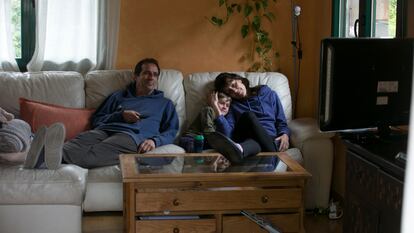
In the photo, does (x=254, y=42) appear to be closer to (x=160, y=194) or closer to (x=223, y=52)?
(x=223, y=52)

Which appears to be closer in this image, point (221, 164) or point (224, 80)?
point (221, 164)

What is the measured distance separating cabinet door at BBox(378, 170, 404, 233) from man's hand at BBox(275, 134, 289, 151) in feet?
5.67

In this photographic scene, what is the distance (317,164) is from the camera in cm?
361

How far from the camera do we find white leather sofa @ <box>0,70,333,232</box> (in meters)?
3.34

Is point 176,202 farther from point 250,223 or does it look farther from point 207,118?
point 207,118

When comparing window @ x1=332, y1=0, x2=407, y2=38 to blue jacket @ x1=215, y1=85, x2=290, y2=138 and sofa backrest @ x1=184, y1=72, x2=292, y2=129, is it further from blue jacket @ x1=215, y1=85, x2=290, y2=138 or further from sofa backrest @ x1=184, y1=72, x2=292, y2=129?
blue jacket @ x1=215, y1=85, x2=290, y2=138

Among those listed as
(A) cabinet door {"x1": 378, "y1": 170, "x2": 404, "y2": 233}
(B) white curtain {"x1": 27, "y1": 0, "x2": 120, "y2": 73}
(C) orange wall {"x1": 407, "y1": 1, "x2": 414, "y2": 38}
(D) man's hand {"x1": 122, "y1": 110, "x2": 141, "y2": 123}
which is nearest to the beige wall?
(B) white curtain {"x1": 27, "y1": 0, "x2": 120, "y2": 73}

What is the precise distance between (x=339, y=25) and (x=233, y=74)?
33.6 inches

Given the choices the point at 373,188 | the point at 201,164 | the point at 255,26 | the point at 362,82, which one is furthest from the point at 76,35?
the point at 373,188

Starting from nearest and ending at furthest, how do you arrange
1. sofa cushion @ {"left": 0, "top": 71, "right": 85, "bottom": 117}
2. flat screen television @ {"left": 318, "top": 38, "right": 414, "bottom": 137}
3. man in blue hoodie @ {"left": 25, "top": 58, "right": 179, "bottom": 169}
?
flat screen television @ {"left": 318, "top": 38, "right": 414, "bottom": 137} → man in blue hoodie @ {"left": 25, "top": 58, "right": 179, "bottom": 169} → sofa cushion @ {"left": 0, "top": 71, "right": 85, "bottom": 117}

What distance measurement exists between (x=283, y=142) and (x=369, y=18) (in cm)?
94

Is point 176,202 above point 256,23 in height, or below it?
below

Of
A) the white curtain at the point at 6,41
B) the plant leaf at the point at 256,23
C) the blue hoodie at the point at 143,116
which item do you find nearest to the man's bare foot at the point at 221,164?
the blue hoodie at the point at 143,116

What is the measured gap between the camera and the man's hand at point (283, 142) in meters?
3.66
